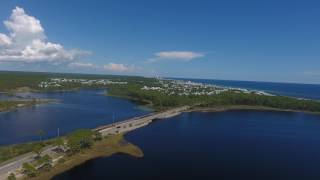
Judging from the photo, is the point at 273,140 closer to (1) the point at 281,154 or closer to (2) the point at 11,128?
(1) the point at 281,154

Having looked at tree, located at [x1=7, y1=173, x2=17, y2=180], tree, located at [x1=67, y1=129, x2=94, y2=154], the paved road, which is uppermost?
tree, located at [x1=67, y1=129, x2=94, y2=154]

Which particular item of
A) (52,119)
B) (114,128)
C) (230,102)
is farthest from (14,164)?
(230,102)

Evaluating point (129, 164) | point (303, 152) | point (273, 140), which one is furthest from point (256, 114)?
point (129, 164)

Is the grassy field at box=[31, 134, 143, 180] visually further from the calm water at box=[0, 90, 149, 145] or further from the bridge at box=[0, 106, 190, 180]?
the calm water at box=[0, 90, 149, 145]

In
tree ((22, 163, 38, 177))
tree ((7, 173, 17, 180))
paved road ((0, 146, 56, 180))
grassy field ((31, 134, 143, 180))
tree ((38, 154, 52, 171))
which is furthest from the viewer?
grassy field ((31, 134, 143, 180))

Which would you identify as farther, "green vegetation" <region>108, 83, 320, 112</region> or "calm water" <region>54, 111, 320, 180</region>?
"green vegetation" <region>108, 83, 320, 112</region>

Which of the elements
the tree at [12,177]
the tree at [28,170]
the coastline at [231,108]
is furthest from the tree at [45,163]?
the coastline at [231,108]

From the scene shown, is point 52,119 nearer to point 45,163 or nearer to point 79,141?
point 79,141

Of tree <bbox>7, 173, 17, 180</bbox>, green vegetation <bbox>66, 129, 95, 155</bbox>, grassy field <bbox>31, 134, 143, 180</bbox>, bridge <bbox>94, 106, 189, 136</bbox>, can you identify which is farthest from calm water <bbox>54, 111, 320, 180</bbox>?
tree <bbox>7, 173, 17, 180</bbox>

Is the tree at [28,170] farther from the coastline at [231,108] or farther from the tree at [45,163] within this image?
the coastline at [231,108]
